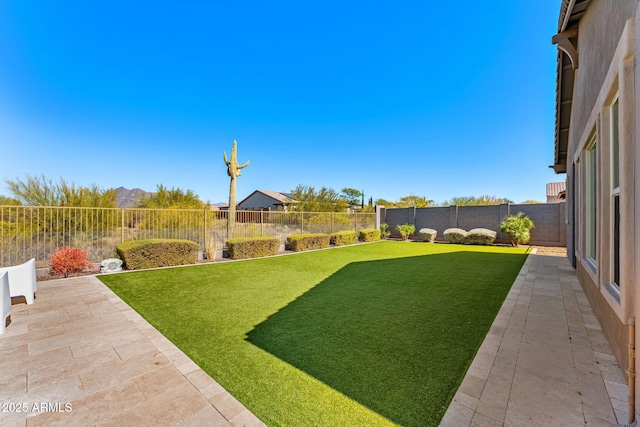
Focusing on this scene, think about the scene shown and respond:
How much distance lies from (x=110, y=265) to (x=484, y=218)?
56.2 feet

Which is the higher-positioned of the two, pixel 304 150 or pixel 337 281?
pixel 304 150

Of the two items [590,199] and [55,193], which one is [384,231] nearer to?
[590,199]

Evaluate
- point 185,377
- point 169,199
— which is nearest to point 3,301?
point 185,377

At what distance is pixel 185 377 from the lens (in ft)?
7.69

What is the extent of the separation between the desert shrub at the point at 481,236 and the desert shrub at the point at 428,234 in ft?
5.91

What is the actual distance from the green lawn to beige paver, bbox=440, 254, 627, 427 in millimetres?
162

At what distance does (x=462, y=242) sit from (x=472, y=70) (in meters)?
8.68

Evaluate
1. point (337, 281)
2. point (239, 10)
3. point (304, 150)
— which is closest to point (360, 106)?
point (239, 10)

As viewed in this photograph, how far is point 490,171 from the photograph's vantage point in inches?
984

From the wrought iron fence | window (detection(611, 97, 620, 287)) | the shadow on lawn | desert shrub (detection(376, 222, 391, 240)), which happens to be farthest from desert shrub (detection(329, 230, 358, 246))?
window (detection(611, 97, 620, 287))

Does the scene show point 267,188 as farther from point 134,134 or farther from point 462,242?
point 462,242

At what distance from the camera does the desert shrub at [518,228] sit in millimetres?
12625

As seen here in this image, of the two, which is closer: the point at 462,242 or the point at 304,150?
the point at 462,242

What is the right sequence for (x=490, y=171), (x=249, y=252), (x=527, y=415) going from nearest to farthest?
(x=527, y=415) → (x=249, y=252) → (x=490, y=171)
